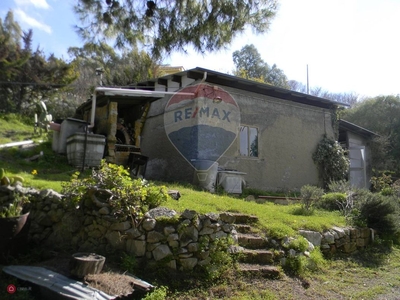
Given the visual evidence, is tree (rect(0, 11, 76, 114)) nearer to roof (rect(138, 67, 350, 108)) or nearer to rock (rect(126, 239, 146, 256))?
roof (rect(138, 67, 350, 108))

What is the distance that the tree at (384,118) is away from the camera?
20694 millimetres

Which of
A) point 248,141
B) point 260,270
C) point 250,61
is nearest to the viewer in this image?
point 260,270

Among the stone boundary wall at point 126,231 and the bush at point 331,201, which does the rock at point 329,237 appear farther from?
the bush at point 331,201

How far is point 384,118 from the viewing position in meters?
24.2

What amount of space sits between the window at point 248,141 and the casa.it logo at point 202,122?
1.22 feet

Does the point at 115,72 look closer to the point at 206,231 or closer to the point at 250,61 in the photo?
the point at 250,61

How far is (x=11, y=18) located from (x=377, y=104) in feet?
81.5

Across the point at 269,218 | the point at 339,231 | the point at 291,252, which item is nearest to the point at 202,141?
the point at 269,218

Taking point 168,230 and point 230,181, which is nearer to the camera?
point 168,230

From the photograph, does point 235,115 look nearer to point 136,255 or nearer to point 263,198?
point 263,198

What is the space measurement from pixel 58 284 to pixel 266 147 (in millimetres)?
10234

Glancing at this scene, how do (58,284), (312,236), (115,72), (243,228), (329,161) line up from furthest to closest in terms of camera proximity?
1. (115,72)
2. (329,161)
3. (312,236)
4. (243,228)
5. (58,284)

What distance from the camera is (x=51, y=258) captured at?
201 inches

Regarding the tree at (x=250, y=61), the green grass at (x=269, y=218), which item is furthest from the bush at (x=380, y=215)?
the tree at (x=250, y=61)
